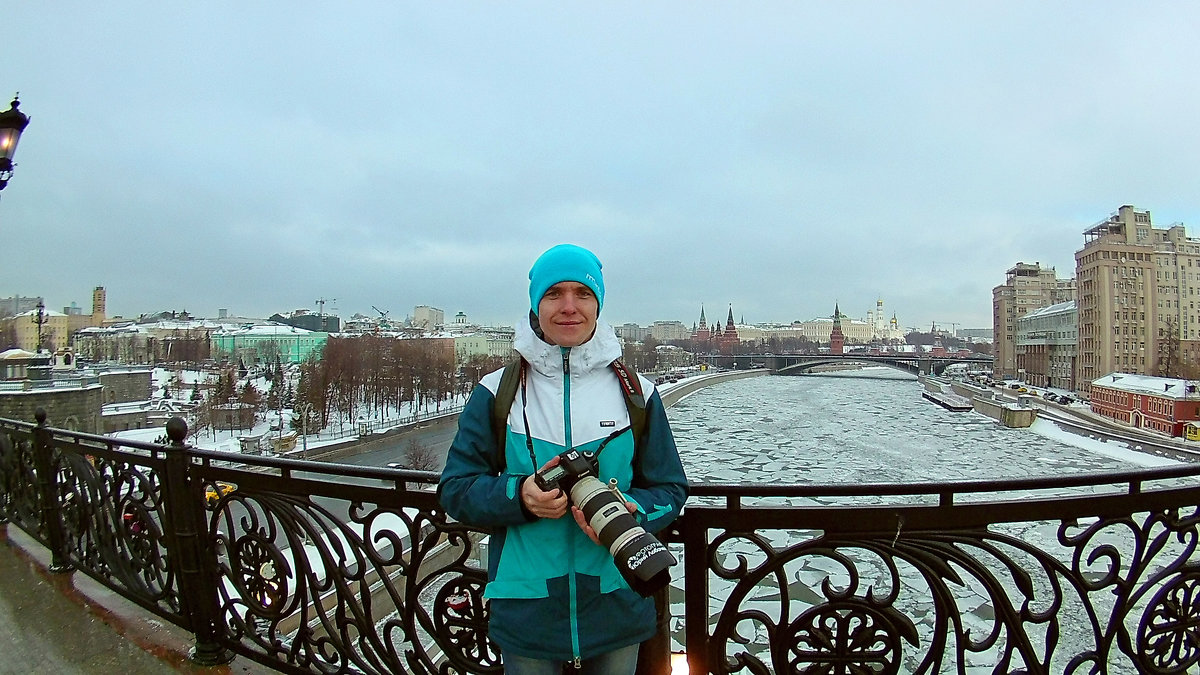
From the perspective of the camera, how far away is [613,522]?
104 cm

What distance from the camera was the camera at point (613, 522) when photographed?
3.31 ft

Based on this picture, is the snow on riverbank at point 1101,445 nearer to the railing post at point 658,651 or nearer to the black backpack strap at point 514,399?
the railing post at point 658,651

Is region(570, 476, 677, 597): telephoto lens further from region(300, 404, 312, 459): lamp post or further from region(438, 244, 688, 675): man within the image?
region(300, 404, 312, 459): lamp post

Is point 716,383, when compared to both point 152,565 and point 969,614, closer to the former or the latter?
point 969,614

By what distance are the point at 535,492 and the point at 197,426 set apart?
31.2m

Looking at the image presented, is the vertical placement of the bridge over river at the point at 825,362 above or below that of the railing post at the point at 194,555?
below

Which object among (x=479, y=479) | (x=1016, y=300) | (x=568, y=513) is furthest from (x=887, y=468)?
(x=1016, y=300)

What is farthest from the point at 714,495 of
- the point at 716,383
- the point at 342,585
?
the point at 716,383

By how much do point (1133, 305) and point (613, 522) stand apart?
5501 cm

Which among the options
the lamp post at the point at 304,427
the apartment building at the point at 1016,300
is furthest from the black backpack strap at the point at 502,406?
the apartment building at the point at 1016,300

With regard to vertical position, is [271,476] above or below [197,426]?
above

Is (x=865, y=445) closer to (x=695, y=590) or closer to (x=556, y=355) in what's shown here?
(x=695, y=590)

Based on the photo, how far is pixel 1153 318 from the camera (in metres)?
42.4

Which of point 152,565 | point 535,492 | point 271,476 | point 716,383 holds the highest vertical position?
point 535,492
